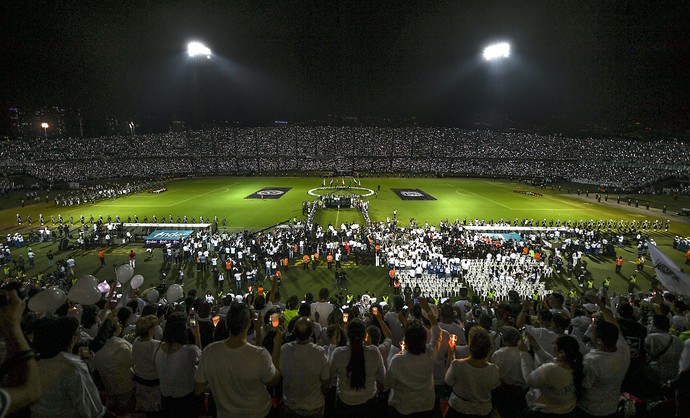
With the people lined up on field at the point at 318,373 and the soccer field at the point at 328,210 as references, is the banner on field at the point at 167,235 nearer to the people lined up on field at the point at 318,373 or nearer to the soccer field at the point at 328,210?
the soccer field at the point at 328,210

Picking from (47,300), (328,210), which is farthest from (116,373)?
(328,210)

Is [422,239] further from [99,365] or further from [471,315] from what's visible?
[99,365]

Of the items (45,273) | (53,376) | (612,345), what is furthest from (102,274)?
(612,345)

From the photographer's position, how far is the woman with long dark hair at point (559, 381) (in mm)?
3896

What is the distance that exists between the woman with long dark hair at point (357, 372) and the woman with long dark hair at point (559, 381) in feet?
5.91

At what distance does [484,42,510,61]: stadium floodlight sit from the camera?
60250mm

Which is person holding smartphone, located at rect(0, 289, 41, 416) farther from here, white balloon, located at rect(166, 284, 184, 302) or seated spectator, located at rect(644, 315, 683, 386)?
seated spectator, located at rect(644, 315, 683, 386)

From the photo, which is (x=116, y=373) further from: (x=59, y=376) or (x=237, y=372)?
(x=237, y=372)

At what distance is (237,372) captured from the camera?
144 inches

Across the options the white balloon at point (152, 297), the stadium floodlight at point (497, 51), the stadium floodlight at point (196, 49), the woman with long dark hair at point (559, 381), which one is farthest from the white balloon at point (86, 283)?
the stadium floodlight at point (196, 49)

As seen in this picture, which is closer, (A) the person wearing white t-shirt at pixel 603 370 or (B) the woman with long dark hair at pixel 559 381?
(B) the woman with long dark hair at pixel 559 381

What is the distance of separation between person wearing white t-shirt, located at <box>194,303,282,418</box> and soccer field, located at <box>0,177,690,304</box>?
14.2 m

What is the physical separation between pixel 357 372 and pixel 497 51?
226 feet

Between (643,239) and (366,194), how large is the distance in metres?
31.3
